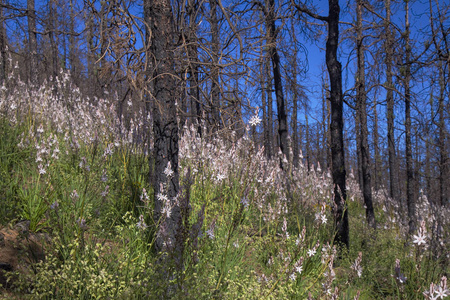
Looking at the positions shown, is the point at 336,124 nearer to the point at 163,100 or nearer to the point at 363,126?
the point at 163,100

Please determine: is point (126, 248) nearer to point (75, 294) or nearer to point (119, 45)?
point (75, 294)

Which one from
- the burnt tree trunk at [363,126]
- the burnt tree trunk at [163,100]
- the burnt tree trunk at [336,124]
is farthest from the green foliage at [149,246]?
the burnt tree trunk at [363,126]

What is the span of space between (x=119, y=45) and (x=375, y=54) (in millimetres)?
6737

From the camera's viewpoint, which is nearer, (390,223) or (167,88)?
(167,88)

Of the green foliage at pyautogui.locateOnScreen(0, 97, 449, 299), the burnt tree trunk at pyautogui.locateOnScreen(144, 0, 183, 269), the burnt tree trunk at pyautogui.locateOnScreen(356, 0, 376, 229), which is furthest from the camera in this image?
the burnt tree trunk at pyautogui.locateOnScreen(356, 0, 376, 229)

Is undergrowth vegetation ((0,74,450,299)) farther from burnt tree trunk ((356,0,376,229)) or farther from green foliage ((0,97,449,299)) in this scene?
burnt tree trunk ((356,0,376,229))

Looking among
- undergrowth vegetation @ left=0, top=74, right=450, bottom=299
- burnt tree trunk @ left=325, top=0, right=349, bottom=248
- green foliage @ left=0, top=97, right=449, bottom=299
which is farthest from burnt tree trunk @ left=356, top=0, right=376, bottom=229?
burnt tree trunk @ left=325, top=0, right=349, bottom=248

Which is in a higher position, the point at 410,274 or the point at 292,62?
the point at 292,62

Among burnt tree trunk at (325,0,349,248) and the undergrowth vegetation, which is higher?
burnt tree trunk at (325,0,349,248)

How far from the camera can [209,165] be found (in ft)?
15.1

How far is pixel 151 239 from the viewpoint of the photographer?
3.36 metres

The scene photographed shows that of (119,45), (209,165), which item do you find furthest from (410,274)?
(119,45)

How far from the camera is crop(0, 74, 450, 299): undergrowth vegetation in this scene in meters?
2.19

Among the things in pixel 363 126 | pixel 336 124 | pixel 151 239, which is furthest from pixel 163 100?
pixel 363 126
